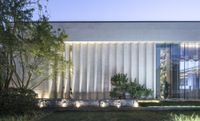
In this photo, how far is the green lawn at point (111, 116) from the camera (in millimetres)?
17656

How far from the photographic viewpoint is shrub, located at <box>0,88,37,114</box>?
18.6 m

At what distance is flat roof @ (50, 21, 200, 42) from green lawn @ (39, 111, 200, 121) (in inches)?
307

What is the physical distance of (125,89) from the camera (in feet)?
85.8

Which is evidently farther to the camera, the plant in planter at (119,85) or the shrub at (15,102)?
the plant in planter at (119,85)

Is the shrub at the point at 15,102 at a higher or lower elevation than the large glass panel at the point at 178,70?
lower

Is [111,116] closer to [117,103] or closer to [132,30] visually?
[117,103]

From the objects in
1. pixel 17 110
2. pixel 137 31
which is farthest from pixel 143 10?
pixel 17 110

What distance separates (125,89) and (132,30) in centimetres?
340

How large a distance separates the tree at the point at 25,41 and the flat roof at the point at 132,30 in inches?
185

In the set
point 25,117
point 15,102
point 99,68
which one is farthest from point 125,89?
point 25,117

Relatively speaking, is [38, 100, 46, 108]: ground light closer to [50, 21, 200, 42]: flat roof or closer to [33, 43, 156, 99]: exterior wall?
[33, 43, 156, 99]: exterior wall

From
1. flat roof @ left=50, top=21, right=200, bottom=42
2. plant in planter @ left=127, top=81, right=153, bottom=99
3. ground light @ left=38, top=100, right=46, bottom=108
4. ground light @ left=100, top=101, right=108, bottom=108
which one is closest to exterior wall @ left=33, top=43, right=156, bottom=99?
flat roof @ left=50, top=21, right=200, bottom=42

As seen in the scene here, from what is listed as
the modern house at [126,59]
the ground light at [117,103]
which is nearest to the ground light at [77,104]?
the ground light at [117,103]

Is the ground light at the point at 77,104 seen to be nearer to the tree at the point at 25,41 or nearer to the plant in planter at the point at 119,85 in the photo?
the tree at the point at 25,41
